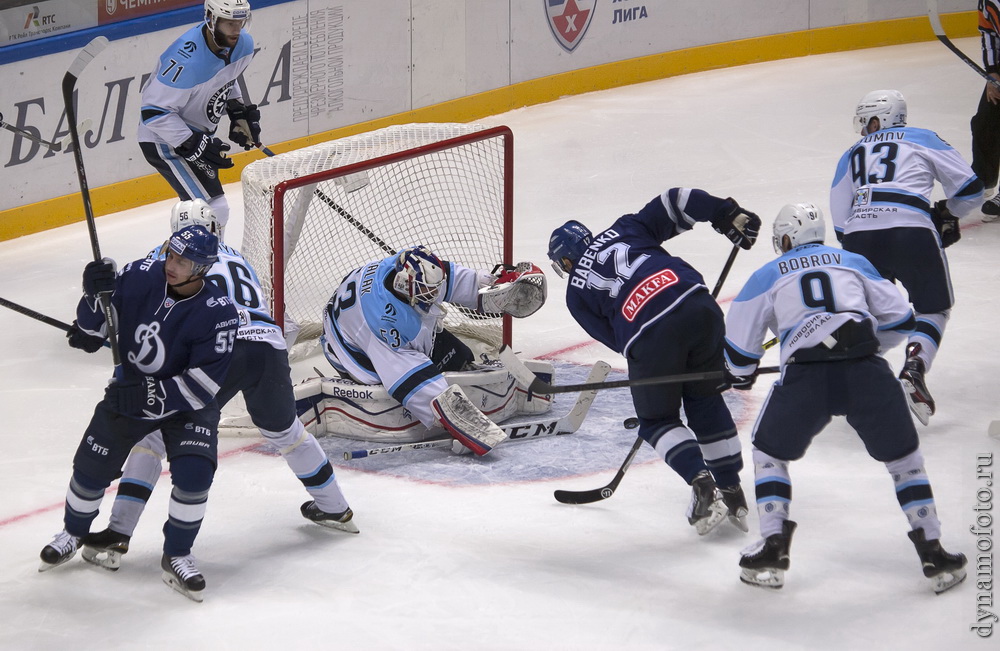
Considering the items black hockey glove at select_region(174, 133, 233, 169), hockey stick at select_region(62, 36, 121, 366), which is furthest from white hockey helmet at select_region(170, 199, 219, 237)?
black hockey glove at select_region(174, 133, 233, 169)

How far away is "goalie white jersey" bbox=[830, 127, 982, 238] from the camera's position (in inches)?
194

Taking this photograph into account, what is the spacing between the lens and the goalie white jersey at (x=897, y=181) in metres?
4.93

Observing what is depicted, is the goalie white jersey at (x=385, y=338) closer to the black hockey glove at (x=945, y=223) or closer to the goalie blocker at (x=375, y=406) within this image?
the goalie blocker at (x=375, y=406)

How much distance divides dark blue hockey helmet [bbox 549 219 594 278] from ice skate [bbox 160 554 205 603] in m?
1.47

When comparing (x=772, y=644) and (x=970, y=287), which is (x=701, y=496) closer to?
(x=772, y=644)

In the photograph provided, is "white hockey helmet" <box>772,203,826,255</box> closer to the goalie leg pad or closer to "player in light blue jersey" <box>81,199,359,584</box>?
the goalie leg pad

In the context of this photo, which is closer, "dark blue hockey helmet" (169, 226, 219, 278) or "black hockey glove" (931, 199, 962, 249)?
"dark blue hockey helmet" (169, 226, 219, 278)

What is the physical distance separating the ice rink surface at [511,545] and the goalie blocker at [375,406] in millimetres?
140

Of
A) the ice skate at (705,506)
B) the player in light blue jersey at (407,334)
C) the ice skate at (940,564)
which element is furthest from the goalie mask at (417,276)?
the ice skate at (940,564)

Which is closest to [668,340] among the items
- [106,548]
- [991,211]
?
[106,548]

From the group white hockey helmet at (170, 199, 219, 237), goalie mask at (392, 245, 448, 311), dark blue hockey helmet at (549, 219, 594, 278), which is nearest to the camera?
white hockey helmet at (170, 199, 219, 237)

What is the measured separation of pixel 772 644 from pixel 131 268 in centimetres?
203

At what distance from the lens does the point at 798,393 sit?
3.62m

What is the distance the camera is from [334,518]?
4.17m
